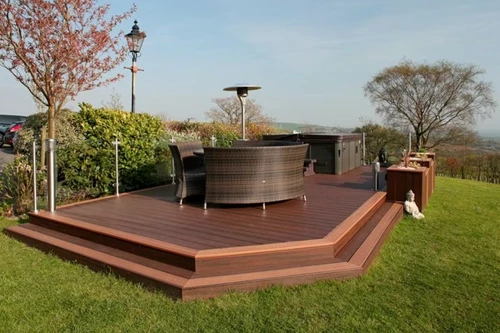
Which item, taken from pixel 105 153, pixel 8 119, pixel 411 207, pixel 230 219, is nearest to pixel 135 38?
pixel 105 153

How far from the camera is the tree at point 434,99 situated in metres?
23.0

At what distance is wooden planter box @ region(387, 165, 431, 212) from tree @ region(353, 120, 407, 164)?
630 inches

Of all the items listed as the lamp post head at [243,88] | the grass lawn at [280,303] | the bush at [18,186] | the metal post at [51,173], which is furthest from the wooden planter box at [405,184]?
the bush at [18,186]

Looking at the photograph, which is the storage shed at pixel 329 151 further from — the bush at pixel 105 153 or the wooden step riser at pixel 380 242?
the bush at pixel 105 153

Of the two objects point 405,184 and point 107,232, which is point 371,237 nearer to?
point 405,184

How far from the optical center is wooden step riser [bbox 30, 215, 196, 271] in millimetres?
2816

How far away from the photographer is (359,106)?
83.5 feet

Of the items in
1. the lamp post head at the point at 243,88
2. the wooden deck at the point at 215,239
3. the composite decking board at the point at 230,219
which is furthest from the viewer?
the lamp post head at the point at 243,88

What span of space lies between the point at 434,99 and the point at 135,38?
2155 centimetres

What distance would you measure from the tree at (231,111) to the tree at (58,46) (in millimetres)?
12790

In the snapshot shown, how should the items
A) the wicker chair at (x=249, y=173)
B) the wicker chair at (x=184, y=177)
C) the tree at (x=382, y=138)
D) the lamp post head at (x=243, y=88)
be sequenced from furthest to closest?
the tree at (x=382, y=138), the lamp post head at (x=243, y=88), the wicker chair at (x=184, y=177), the wicker chair at (x=249, y=173)

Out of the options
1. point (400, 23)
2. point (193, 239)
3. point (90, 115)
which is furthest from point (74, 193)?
point (400, 23)

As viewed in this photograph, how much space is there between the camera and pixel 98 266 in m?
3.09

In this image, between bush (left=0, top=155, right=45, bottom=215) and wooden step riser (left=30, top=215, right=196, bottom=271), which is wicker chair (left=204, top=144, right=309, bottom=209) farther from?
bush (left=0, top=155, right=45, bottom=215)
